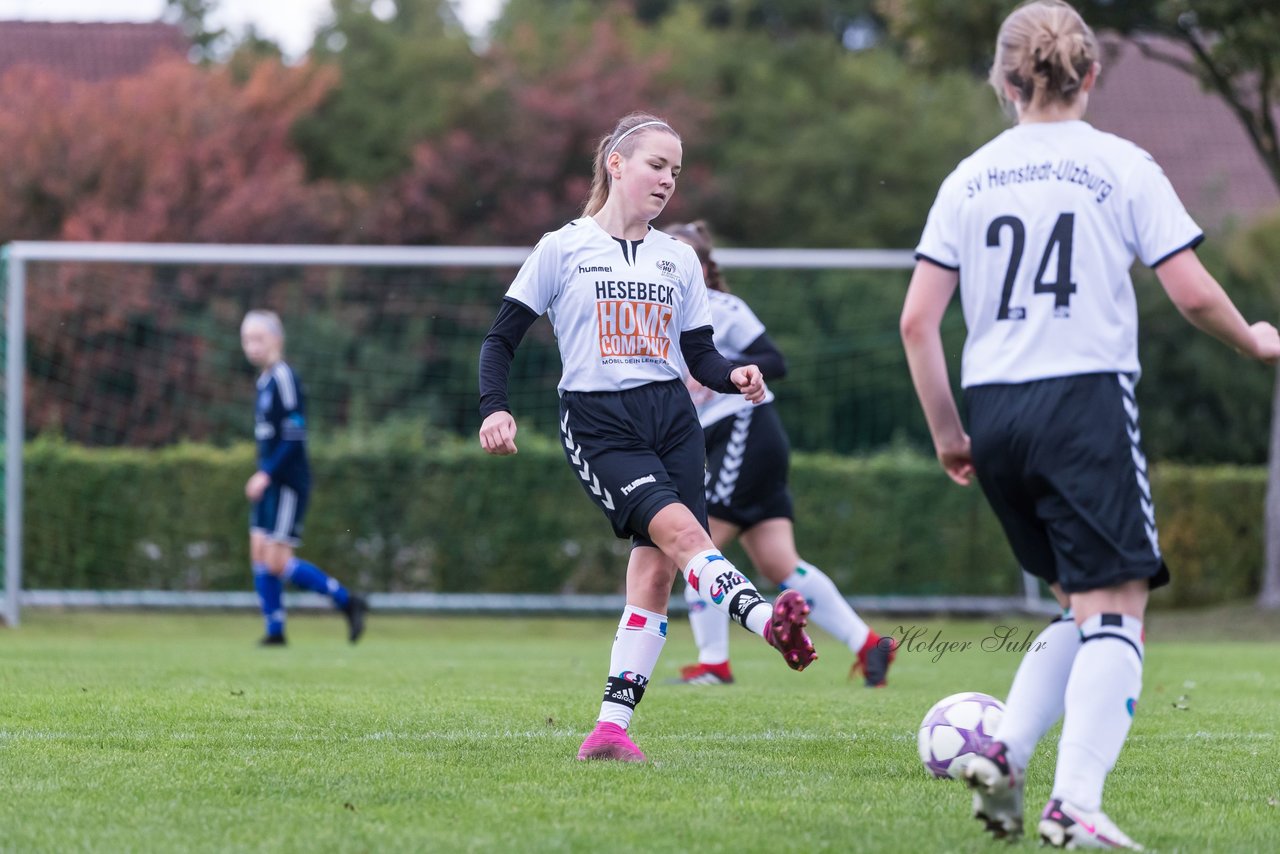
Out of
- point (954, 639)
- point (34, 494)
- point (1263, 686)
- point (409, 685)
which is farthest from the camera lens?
point (34, 494)

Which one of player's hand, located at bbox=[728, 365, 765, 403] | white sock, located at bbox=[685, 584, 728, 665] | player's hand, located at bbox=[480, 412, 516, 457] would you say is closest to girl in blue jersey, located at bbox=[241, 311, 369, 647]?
white sock, located at bbox=[685, 584, 728, 665]

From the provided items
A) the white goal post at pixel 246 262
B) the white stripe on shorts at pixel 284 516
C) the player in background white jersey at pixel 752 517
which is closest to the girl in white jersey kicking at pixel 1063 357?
the player in background white jersey at pixel 752 517

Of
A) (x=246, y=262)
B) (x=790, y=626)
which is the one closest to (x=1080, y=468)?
(x=790, y=626)

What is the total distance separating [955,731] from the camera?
15.9ft

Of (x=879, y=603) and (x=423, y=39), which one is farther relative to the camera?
(x=423, y=39)

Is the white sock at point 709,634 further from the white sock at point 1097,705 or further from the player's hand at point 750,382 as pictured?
the white sock at point 1097,705

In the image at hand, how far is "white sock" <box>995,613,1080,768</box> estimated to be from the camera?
3.78 metres

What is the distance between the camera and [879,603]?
1554 centimetres

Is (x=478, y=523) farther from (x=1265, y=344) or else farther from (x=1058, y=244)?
(x=1265, y=344)

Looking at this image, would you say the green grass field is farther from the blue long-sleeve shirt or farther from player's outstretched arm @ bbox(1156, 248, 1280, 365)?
the blue long-sleeve shirt

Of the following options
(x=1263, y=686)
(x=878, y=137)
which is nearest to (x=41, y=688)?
(x=1263, y=686)

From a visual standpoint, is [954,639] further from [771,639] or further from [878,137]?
[878,137]

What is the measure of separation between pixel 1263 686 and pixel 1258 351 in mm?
4872

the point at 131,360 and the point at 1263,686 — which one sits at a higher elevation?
the point at 131,360
